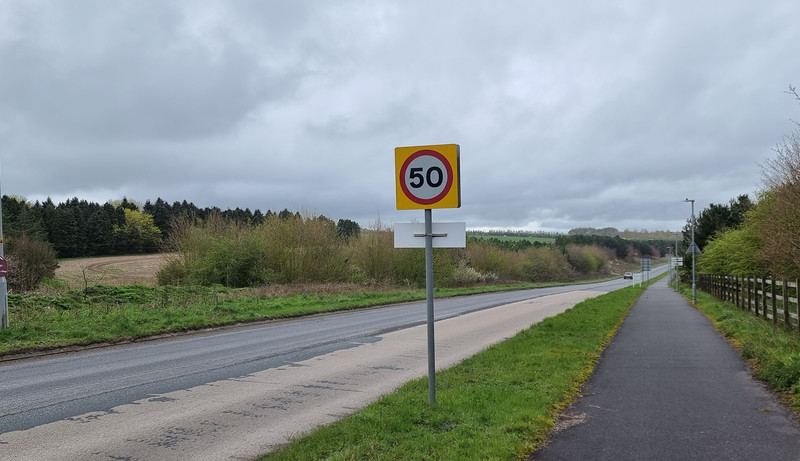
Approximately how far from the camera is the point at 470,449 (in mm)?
5184

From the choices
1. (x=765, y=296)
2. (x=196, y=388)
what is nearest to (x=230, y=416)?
(x=196, y=388)

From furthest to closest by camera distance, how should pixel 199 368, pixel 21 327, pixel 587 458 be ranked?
pixel 21 327
pixel 199 368
pixel 587 458

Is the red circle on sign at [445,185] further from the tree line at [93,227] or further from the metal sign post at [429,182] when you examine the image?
the tree line at [93,227]

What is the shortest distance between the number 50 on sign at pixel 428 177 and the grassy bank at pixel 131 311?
403 inches

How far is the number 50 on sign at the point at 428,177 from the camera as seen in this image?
20.8 feet

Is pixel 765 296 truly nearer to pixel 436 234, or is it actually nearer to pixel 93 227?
pixel 436 234

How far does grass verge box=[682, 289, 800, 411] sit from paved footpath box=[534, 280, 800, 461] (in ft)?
0.68

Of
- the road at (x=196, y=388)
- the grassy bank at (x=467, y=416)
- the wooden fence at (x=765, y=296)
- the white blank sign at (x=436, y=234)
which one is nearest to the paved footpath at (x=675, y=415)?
the grassy bank at (x=467, y=416)

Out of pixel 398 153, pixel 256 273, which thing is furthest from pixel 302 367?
pixel 256 273

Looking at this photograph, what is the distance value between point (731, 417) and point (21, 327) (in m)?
15.0

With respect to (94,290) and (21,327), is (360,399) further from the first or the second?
(94,290)

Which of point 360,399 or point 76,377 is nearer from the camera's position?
point 360,399

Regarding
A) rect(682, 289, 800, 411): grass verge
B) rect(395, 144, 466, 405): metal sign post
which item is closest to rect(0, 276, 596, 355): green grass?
rect(395, 144, 466, 405): metal sign post

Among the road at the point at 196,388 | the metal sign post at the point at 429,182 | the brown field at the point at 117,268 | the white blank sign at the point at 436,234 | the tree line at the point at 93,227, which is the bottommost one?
the road at the point at 196,388
